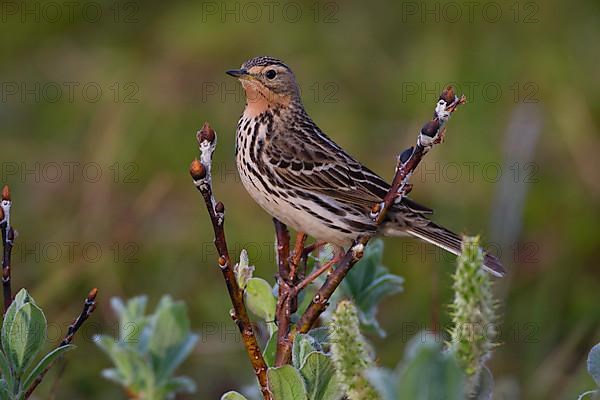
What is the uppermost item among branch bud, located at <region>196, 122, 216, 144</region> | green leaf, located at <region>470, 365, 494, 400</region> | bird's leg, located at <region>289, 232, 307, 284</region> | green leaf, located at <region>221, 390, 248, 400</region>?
branch bud, located at <region>196, 122, 216, 144</region>

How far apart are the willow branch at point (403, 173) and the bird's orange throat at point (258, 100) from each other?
86.4 inches

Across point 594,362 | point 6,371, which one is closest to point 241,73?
point 6,371

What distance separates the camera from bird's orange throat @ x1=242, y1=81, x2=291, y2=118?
5059mm

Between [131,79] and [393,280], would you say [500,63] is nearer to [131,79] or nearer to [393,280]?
[131,79]

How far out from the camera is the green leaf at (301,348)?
2.87 meters

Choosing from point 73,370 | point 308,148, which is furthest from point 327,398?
point 73,370

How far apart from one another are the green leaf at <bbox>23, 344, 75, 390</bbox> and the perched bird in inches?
67.3

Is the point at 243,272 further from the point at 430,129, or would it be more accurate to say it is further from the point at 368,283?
the point at 368,283

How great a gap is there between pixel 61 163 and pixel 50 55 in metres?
2.21

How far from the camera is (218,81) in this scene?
31.8 ft

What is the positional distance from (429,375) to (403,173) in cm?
108

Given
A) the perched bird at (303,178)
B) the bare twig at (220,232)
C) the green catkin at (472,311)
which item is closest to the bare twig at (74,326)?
the bare twig at (220,232)

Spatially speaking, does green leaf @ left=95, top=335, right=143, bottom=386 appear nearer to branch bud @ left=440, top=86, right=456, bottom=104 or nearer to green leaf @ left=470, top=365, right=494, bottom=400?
branch bud @ left=440, top=86, right=456, bottom=104

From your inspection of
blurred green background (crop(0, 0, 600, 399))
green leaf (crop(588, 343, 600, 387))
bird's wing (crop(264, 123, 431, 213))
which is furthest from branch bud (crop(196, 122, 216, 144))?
blurred green background (crop(0, 0, 600, 399))
